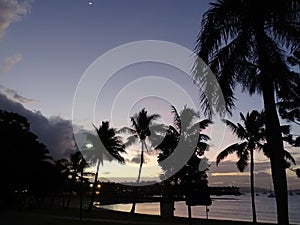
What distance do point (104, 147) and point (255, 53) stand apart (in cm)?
3967

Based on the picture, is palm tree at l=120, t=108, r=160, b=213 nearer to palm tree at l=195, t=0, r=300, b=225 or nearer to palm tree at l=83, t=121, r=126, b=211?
palm tree at l=83, t=121, r=126, b=211

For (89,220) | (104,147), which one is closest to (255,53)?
(89,220)

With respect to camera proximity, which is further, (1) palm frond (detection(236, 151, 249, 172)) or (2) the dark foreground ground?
(1) palm frond (detection(236, 151, 249, 172))

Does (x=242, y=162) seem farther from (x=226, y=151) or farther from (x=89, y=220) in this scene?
(x=89, y=220)

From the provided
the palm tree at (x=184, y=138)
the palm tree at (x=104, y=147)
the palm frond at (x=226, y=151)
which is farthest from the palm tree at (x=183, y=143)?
the palm tree at (x=104, y=147)

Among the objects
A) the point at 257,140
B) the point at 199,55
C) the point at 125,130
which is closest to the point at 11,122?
the point at 125,130

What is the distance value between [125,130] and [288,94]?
35.0 metres

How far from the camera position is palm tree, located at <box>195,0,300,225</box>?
11.0 metres

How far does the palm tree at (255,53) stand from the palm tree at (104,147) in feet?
126

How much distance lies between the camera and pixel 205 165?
1044 inches

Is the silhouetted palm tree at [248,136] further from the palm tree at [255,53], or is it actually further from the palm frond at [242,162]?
the palm tree at [255,53]

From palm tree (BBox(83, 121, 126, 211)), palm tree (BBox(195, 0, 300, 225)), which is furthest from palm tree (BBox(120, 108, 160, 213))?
palm tree (BBox(195, 0, 300, 225))

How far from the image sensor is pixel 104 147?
164 ft

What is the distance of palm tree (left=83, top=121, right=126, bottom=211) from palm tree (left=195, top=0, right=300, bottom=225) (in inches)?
1515
